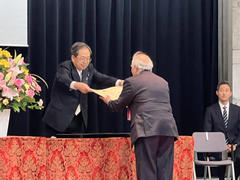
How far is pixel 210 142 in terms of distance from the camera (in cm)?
432

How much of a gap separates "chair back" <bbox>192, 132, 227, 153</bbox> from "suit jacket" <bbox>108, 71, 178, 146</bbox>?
4.38 ft

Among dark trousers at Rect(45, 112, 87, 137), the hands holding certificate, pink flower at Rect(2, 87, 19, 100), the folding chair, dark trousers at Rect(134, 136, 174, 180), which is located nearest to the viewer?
pink flower at Rect(2, 87, 19, 100)

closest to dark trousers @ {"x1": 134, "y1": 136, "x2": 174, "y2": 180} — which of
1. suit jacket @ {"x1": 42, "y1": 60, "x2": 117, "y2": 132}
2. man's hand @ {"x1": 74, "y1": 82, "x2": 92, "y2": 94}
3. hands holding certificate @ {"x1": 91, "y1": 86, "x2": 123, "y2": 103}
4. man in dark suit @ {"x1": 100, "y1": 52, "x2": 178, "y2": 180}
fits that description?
man in dark suit @ {"x1": 100, "y1": 52, "x2": 178, "y2": 180}

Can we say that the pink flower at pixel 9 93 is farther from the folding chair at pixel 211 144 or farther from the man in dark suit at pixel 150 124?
the folding chair at pixel 211 144

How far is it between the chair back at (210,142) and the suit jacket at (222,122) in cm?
31

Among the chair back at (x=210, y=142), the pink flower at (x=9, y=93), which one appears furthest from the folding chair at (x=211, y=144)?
the pink flower at (x=9, y=93)

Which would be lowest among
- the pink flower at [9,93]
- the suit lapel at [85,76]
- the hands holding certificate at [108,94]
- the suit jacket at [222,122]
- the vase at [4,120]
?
the suit jacket at [222,122]

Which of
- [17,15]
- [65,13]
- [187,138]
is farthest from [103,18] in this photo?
[187,138]

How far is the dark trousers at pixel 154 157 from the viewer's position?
9.72 feet

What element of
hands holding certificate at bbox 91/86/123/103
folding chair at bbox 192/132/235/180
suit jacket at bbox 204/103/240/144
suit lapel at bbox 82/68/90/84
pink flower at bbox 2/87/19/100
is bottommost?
folding chair at bbox 192/132/235/180

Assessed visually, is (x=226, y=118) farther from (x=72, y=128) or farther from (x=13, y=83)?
(x=13, y=83)

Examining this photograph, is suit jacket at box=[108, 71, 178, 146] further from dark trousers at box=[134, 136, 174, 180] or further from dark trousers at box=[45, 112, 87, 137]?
dark trousers at box=[45, 112, 87, 137]

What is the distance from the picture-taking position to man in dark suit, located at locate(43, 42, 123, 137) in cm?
365

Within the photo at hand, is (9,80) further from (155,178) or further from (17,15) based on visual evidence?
(17,15)
